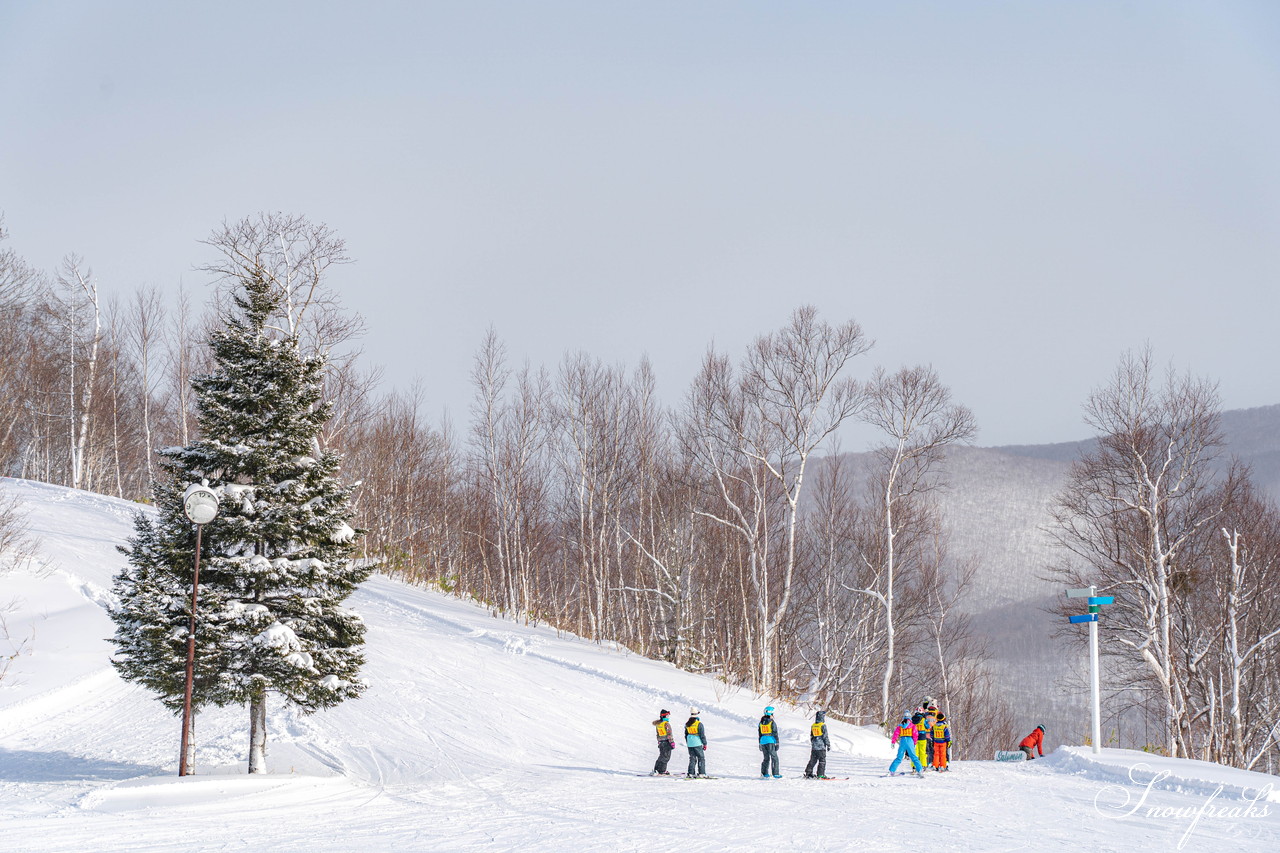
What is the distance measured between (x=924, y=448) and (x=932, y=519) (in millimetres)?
13984

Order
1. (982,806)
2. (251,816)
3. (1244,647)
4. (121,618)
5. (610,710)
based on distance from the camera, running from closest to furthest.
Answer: (251,816) < (121,618) < (982,806) < (610,710) < (1244,647)

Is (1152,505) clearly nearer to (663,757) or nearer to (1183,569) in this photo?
(1183,569)

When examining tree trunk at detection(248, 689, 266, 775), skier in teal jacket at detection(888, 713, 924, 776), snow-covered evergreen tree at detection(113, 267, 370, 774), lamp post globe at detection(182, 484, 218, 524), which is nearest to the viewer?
lamp post globe at detection(182, 484, 218, 524)

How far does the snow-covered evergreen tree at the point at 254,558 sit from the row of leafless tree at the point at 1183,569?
83.4 feet

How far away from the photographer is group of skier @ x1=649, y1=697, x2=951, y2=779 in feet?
54.3

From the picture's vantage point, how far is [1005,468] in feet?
338

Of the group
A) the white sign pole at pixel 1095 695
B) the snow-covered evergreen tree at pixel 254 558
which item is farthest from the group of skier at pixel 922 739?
the snow-covered evergreen tree at pixel 254 558

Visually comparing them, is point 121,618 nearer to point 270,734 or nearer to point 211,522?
point 211,522

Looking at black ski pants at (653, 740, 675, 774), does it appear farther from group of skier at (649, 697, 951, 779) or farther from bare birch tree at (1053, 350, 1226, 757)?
bare birch tree at (1053, 350, 1226, 757)

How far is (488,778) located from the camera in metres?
15.3

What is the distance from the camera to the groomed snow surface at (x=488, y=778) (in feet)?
35.1

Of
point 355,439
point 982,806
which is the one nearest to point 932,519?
point 355,439

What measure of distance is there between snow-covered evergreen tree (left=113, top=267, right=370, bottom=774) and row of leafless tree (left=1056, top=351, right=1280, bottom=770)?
25414 millimetres

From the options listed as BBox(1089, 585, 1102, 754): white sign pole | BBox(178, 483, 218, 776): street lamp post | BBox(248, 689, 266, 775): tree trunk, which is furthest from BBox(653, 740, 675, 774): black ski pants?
BBox(1089, 585, 1102, 754): white sign pole
